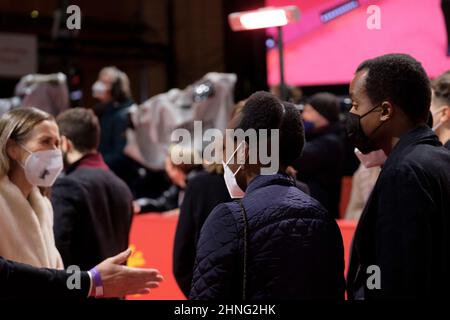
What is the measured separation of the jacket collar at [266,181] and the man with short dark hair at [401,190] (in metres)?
0.26

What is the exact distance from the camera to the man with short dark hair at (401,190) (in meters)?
2.00

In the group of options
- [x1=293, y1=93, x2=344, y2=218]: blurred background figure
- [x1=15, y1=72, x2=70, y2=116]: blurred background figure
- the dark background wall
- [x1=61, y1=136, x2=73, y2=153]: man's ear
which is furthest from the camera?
the dark background wall

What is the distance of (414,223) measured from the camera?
6.53 ft

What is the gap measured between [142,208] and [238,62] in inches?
47.7

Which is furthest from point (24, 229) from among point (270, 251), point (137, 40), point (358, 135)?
point (137, 40)

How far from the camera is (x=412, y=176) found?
6.55ft

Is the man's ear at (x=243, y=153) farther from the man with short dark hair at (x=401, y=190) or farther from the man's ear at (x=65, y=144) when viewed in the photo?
the man's ear at (x=65, y=144)

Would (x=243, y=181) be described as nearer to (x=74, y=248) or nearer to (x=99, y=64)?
(x=74, y=248)

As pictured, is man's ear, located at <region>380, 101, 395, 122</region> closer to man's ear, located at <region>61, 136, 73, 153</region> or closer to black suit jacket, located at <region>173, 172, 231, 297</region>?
black suit jacket, located at <region>173, 172, 231, 297</region>

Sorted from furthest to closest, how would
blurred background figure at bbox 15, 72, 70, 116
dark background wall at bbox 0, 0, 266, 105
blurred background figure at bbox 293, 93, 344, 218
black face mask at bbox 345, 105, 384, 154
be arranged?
dark background wall at bbox 0, 0, 266, 105, blurred background figure at bbox 15, 72, 70, 116, blurred background figure at bbox 293, 93, 344, 218, black face mask at bbox 345, 105, 384, 154

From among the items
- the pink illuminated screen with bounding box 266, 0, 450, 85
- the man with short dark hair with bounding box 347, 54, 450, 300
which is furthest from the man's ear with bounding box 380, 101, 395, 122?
the pink illuminated screen with bounding box 266, 0, 450, 85

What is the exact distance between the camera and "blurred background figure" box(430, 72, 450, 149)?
3.02 metres

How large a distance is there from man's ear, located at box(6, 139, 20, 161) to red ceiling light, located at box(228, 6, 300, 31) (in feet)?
3.53
